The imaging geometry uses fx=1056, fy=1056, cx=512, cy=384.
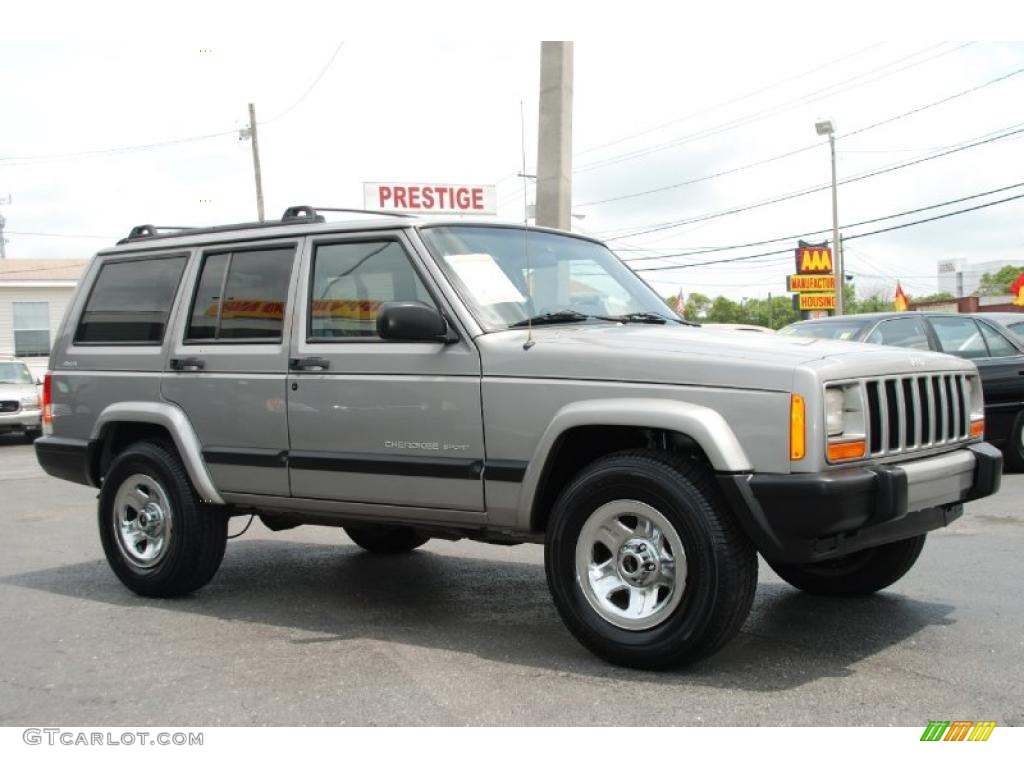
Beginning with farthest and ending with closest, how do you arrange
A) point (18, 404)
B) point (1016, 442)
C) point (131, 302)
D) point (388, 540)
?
point (18, 404) < point (1016, 442) < point (388, 540) < point (131, 302)

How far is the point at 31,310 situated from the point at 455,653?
3142 cm

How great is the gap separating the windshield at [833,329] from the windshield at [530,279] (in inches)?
202

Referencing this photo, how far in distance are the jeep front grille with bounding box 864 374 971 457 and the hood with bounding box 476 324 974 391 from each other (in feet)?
0.23

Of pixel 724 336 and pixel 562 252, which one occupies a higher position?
pixel 562 252

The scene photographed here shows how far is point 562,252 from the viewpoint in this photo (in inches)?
225

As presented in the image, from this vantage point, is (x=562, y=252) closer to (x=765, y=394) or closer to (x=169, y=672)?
(x=765, y=394)

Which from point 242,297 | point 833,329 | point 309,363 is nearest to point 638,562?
point 309,363

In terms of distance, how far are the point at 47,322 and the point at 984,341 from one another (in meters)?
29.1

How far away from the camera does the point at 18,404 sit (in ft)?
65.2

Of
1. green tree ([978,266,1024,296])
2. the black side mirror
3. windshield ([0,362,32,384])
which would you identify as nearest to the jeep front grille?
the black side mirror

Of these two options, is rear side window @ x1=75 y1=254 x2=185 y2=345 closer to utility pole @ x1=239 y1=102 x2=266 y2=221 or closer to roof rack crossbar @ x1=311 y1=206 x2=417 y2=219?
roof rack crossbar @ x1=311 y1=206 x2=417 y2=219

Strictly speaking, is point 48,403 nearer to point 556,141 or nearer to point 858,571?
point 858,571

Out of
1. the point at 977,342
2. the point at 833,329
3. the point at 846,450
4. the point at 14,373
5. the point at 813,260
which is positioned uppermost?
the point at 813,260
